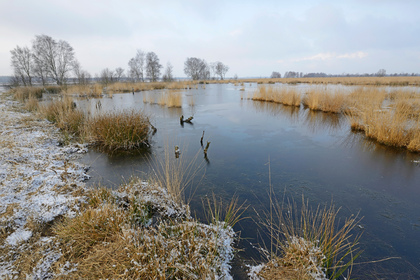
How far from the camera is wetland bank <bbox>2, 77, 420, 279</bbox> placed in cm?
209

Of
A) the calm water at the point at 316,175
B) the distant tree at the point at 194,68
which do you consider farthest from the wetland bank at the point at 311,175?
Result: the distant tree at the point at 194,68

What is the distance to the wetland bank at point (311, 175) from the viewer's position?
6.86ft

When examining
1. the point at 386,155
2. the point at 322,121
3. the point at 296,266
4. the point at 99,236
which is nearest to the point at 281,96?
the point at 322,121

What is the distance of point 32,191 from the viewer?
2.85 metres

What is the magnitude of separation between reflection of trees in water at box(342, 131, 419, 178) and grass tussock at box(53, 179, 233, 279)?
3947 mm

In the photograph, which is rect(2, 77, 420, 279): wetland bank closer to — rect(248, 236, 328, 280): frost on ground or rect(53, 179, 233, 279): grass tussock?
rect(248, 236, 328, 280): frost on ground

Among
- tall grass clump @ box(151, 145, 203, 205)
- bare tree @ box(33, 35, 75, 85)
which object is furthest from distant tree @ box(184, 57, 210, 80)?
tall grass clump @ box(151, 145, 203, 205)

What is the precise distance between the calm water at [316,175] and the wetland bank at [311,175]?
10mm

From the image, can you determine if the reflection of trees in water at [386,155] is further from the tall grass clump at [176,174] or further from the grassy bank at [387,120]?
the tall grass clump at [176,174]

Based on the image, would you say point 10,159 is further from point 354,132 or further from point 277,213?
point 354,132

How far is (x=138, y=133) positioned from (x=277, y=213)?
4288 mm

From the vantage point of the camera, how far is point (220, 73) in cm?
5925

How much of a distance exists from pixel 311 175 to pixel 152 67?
39442 millimetres

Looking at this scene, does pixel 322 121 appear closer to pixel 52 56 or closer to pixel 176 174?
pixel 176 174
